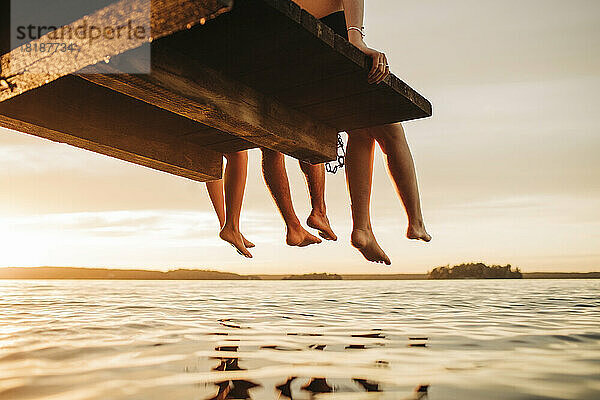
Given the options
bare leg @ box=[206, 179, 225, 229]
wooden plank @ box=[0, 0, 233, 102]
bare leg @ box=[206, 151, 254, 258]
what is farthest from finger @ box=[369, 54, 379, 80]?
bare leg @ box=[206, 179, 225, 229]

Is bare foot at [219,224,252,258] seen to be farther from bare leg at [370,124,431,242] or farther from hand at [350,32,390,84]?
hand at [350,32,390,84]

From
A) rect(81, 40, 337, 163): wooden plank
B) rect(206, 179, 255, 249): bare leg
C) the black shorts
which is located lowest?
rect(206, 179, 255, 249): bare leg

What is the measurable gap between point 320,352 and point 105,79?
5.78 feet

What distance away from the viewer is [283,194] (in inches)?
211

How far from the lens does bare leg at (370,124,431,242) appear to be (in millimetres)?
4691

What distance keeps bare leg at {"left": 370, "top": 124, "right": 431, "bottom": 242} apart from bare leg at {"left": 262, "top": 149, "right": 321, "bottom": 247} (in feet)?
3.28

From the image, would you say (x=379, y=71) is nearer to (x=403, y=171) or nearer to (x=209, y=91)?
(x=209, y=91)

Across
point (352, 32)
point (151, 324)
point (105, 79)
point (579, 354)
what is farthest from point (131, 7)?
point (151, 324)

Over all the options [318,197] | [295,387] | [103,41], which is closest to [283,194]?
[318,197]

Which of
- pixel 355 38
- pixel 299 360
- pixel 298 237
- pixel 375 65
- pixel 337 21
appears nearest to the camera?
pixel 299 360

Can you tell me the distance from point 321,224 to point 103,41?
3186 mm

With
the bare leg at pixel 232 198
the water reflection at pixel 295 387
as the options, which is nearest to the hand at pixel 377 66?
the water reflection at pixel 295 387

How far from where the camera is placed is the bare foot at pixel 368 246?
4.81m

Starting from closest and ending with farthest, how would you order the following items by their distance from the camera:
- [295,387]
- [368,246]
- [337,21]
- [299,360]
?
[295,387], [299,360], [337,21], [368,246]
